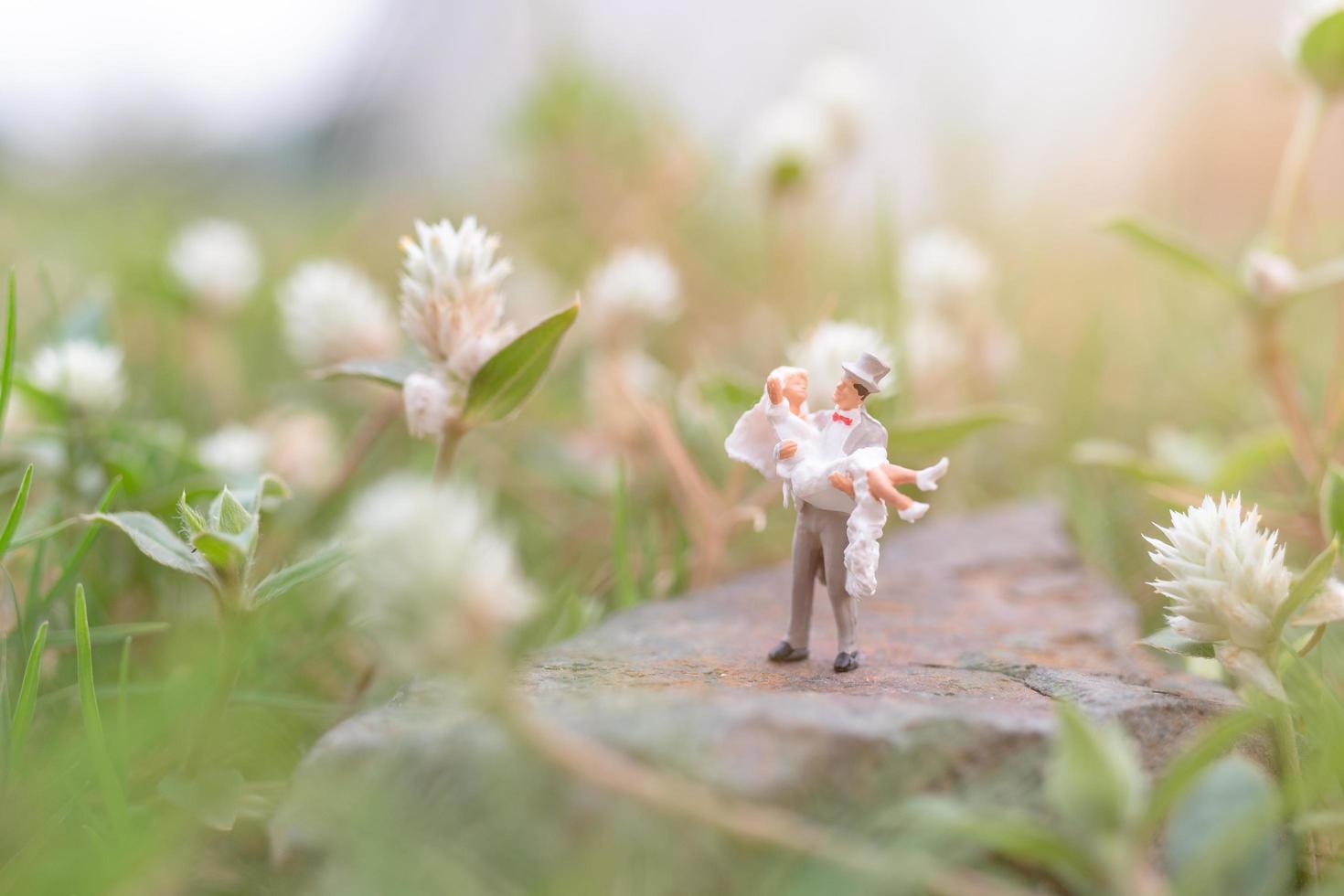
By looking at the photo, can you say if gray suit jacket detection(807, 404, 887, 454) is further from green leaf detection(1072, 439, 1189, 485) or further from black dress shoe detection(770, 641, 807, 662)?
green leaf detection(1072, 439, 1189, 485)

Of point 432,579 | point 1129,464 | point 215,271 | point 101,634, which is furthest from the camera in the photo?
point 215,271

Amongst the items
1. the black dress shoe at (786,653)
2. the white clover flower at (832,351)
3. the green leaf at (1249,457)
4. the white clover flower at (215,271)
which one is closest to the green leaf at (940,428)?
the white clover flower at (832,351)

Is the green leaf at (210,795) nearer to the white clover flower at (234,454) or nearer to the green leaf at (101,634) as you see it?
the green leaf at (101,634)

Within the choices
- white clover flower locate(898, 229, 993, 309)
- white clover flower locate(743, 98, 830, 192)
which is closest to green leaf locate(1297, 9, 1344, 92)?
white clover flower locate(898, 229, 993, 309)

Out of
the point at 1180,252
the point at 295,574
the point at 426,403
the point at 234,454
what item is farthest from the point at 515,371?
the point at 1180,252

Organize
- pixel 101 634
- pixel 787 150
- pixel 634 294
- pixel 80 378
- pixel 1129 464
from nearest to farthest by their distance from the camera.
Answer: pixel 101 634
pixel 80 378
pixel 1129 464
pixel 634 294
pixel 787 150

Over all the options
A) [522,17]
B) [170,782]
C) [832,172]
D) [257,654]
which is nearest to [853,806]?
[170,782]

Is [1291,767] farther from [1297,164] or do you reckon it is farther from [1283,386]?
[1297,164]

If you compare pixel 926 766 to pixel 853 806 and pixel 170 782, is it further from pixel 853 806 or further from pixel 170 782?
pixel 170 782
